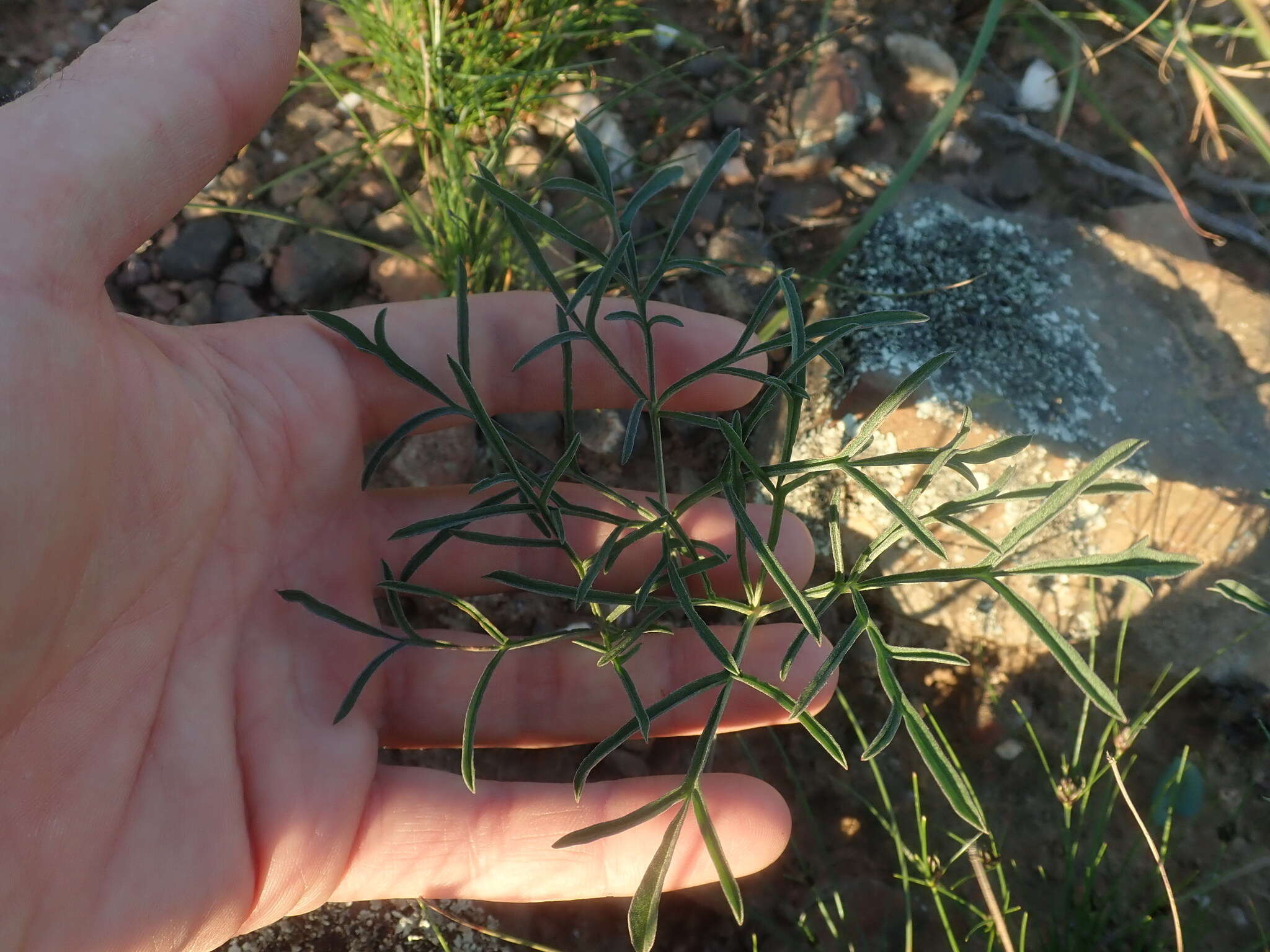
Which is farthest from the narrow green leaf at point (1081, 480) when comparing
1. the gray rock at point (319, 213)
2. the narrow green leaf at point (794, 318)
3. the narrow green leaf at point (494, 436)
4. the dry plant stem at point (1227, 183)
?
the dry plant stem at point (1227, 183)

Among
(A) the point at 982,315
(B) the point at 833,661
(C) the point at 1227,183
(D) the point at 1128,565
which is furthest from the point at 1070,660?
(C) the point at 1227,183

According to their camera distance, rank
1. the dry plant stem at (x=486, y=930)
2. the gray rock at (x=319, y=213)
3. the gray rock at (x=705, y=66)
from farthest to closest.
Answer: the gray rock at (x=705, y=66), the gray rock at (x=319, y=213), the dry plant stem at (x=486, y=930)

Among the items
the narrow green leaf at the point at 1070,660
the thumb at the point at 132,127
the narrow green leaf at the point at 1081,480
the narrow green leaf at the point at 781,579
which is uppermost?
the thumb at the point at 132,127

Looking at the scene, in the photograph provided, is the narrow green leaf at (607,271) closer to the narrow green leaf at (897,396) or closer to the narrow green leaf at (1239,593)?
the narrow green leaf at (897,396)

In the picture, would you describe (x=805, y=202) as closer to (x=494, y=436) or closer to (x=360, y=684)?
(x=494, y=436)

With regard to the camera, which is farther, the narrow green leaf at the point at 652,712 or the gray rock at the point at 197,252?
the gray rock at the point at 197,252

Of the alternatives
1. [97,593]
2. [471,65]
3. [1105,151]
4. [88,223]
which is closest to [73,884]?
[97,593]
